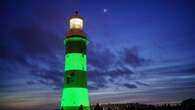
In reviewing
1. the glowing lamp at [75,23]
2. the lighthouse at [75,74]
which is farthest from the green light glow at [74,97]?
the glowing lamp at [75,23]

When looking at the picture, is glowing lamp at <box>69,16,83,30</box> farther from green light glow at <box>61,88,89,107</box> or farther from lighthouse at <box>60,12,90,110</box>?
green light glow at <box>61,88,89,107</box>

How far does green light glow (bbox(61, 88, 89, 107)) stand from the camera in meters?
20.0

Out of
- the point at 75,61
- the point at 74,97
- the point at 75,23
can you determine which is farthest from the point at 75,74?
the point at 75,23

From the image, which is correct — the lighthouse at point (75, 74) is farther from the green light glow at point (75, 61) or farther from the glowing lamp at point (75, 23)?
the glowing lamp at point (75, 23)

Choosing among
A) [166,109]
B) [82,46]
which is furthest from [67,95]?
[166,109]

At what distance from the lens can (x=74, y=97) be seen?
19969mm

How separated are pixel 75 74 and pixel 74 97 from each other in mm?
1925

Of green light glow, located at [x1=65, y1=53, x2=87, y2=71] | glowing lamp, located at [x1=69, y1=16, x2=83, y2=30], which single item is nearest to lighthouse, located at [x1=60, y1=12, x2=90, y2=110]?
green light glow, located at [x1=65, y1=53, x2=87, y2=71]

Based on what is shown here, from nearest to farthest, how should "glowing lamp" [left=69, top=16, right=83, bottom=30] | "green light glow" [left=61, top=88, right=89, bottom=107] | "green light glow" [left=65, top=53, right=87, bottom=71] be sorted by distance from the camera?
"green light glow" [left=61, top=88, right=89, bottom=107], "green light glow" [left=65, top=53, right=87, bottom=71], "glowing lamp" [left=69, top=16, right=83, bottom=30]

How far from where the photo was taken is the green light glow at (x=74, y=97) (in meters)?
20.0

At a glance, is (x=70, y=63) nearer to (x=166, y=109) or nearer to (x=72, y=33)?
(x=72, y=33)

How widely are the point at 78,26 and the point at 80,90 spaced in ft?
19.5

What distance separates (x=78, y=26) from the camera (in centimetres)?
2206

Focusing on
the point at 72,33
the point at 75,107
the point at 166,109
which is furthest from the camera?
the point at 166,109
